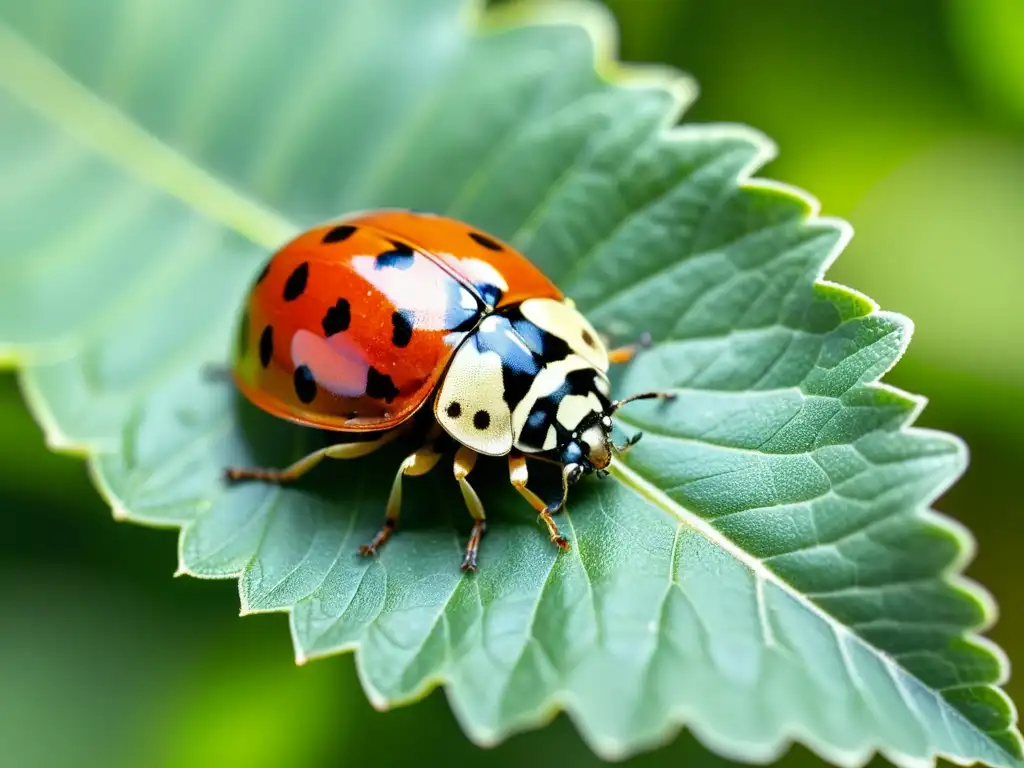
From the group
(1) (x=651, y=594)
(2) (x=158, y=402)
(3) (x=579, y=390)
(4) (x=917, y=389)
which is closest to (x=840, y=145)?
(4) (x=917, y=389)

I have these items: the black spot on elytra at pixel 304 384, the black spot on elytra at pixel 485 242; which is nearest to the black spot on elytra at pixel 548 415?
the black spot on elytra at pixel 485 242

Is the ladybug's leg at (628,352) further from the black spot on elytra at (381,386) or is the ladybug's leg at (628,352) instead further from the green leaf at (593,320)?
the black spot on elytra at (381,386)

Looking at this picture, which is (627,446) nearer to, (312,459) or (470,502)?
(470,502)

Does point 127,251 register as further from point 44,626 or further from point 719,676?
point 719,676

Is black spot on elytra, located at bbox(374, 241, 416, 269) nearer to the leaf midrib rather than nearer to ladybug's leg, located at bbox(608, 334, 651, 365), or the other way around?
ladybug's leg, located at bbox(608, 334, 651, 365)

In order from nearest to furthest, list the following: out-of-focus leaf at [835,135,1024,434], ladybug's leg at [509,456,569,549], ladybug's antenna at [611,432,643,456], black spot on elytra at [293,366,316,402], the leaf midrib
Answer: the leaf midrib
ladybug's leg at [509,456,569,549]
ladybug's antenna at [611,432,643,456]
black spot on elytra at [293,366,316,402]
out-of-focus leaf at [835,135,1024,434]

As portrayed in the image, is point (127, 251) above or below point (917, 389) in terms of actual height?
below

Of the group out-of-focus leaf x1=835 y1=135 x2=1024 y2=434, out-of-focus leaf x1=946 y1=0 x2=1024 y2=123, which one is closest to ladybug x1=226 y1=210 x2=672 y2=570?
out-of-focus leaf x1=835 y1=135 x2=1024 y2=434
